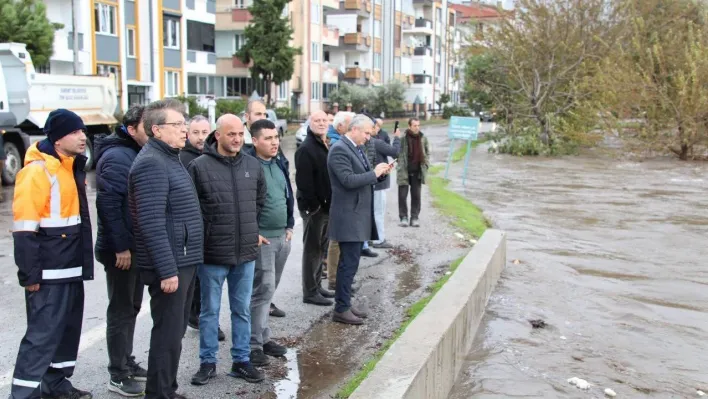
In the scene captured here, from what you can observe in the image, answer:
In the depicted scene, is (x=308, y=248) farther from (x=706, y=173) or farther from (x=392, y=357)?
(x=706, y=173)

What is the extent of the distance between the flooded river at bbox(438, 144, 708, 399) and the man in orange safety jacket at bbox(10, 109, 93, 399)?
290 cm

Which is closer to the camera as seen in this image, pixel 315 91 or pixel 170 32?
pixel 170 32

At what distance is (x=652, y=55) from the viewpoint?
91.4 ft

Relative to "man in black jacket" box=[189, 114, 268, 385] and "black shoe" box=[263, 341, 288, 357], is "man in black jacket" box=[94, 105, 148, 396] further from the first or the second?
"black shoe" box=[263, 341, 288, 357]

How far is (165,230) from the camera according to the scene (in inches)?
174

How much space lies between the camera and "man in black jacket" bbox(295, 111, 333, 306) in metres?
7.40

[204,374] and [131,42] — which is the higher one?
[131,42]

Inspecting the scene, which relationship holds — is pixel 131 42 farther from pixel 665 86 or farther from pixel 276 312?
pixel 276 312

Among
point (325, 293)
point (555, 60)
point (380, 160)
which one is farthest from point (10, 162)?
point (555, 60)

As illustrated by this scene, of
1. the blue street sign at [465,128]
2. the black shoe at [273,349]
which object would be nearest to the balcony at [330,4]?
the blue street sign at [465,128]

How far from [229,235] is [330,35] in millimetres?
59218

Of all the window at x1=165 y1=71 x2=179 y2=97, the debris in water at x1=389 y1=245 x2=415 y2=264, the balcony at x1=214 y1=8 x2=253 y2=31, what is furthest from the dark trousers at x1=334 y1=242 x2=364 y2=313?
the balcony at x1=214 y1=8 x2=253 y2=31

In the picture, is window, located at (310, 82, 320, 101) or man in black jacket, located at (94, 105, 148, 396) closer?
Answer: man in black jacket, located at (94, 105, 148, 396)

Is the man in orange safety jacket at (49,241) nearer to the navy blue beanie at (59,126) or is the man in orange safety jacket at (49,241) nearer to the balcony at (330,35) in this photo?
the navy blue beanie at (59,126)
